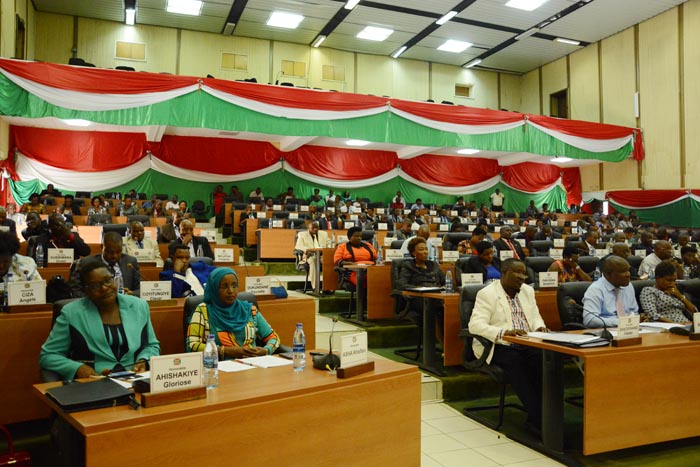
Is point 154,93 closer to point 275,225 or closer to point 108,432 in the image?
point 275,225

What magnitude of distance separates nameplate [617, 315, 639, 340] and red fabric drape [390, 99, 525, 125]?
15.4 ft

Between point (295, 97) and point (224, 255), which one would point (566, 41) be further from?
point (224, 255)

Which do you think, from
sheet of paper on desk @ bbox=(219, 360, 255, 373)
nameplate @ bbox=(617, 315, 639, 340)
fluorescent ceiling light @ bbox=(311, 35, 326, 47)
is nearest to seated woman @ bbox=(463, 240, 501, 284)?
nameplate @ bbox=(617, 315, 639, 340)

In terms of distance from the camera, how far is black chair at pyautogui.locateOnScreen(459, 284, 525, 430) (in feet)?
10.7

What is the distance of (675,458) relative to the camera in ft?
9.51

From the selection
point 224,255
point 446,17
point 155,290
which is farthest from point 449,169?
point 155,290

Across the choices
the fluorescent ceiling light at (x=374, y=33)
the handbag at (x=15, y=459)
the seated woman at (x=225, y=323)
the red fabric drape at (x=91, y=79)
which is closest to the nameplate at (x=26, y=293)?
the seated woman at (x=225, y=323)

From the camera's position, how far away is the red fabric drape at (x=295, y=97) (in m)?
6.42

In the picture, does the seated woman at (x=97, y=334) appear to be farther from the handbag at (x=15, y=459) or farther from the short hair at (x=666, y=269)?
the short hair at (x=666, y=269)

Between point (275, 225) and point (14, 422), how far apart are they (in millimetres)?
6145

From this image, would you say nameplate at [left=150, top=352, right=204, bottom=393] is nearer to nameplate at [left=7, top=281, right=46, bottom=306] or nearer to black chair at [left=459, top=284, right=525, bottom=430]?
nameplate at [left=7, top=281, right=46, bottom=306]

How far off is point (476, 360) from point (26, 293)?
8.84ft

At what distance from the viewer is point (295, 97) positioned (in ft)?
21.9

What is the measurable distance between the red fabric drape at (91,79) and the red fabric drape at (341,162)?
26.3 ft
